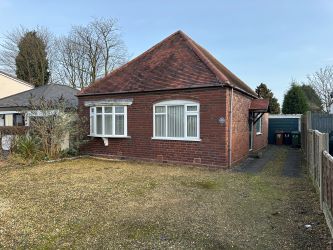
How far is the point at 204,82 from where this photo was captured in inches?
464

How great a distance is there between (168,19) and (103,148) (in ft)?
25.6

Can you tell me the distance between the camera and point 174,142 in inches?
494

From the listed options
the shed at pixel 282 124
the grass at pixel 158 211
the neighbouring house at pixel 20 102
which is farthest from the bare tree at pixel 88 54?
the grass at pixel 158 211

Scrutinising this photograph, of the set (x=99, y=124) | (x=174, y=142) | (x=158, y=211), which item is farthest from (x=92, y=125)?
(x=158, y=211)

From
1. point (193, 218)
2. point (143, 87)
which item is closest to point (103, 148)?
point (143, 87)

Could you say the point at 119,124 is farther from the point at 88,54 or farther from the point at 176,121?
the point at 88,54

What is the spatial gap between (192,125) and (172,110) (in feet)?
3.71

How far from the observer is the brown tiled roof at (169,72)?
1208cm

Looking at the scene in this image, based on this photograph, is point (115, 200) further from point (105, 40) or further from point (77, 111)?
point (105, 40)

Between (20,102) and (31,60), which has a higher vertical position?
(31,60)

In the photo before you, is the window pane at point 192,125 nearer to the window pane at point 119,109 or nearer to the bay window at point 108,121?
the bay window at point 108,121

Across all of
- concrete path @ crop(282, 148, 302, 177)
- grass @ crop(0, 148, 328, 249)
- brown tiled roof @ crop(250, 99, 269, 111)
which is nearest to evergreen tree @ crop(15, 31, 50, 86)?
brown tiled roof @ crop(250, 99, 269, 111)

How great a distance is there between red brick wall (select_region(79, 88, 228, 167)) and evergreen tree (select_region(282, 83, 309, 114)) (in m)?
19.4

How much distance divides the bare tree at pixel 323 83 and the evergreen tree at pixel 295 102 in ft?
41.8
